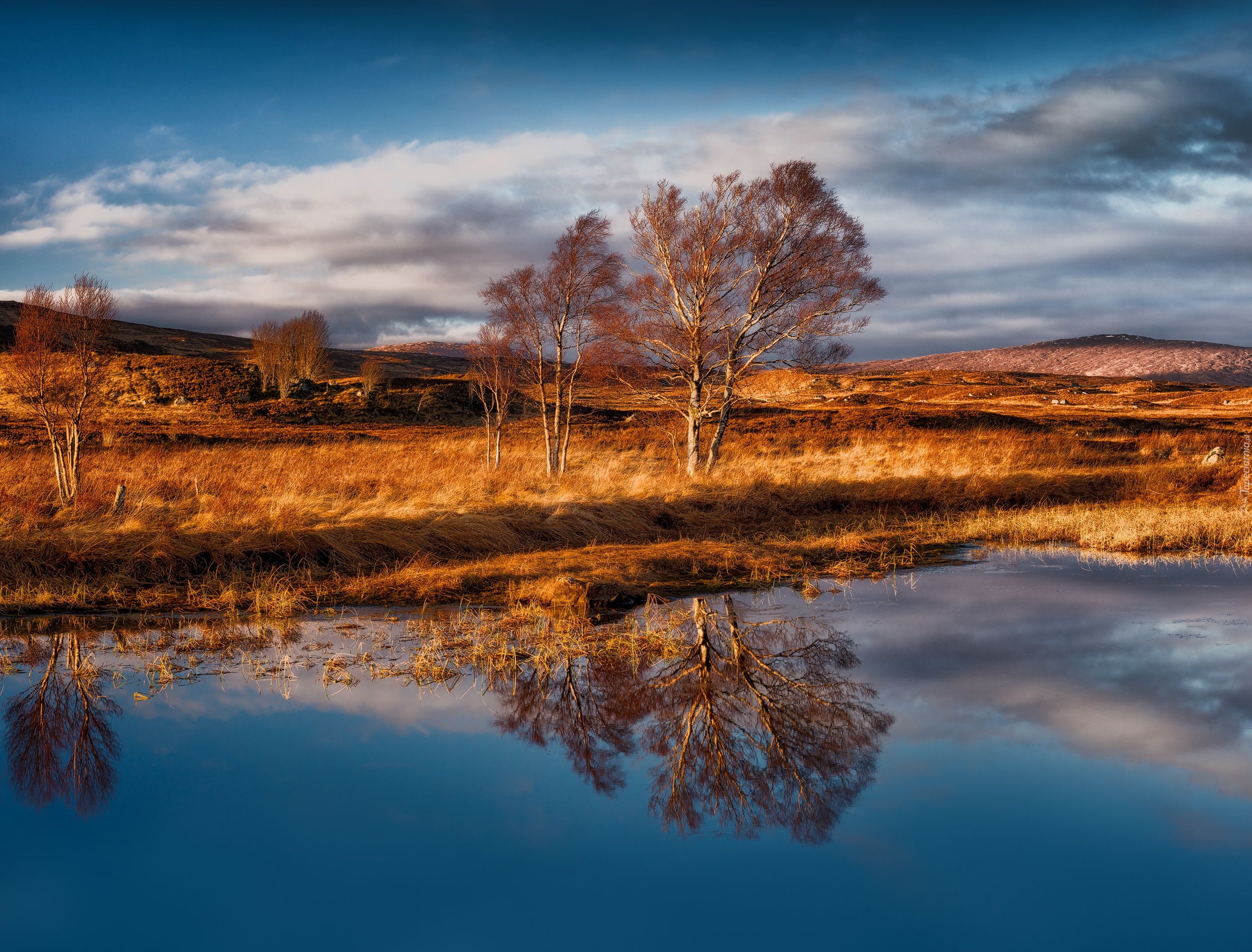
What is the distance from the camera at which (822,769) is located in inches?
201

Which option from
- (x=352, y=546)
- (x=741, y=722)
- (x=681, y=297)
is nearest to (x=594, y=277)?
(x=681, y=297)

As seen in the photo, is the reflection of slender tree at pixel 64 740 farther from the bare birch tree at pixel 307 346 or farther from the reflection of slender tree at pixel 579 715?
the bare birch tree at pixel 307 346

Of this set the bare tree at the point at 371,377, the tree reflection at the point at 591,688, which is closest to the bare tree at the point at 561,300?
the tree reflection at the point at 591,688

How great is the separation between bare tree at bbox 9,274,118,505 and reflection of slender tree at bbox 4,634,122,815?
30.2 ft

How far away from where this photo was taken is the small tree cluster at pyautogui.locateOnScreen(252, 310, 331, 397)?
5831 cm

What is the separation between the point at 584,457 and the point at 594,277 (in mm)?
8444

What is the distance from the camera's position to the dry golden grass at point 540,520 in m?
10.3

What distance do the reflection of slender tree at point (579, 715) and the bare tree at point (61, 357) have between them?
11.4m

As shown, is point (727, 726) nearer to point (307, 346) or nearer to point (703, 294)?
point (703, 294)

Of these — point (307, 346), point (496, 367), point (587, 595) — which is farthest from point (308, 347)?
point (587, 595)

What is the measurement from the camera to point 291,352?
60.3 metres

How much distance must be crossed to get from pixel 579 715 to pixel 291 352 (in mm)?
59941

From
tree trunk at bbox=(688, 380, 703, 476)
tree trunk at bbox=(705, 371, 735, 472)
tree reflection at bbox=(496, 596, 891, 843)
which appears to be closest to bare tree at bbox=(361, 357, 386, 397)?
tree trunk at bbox=(688, 380, 703, 476)

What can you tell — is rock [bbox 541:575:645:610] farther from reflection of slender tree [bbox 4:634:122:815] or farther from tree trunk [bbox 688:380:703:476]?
tree trunk [bbox 688:380:703:476]
